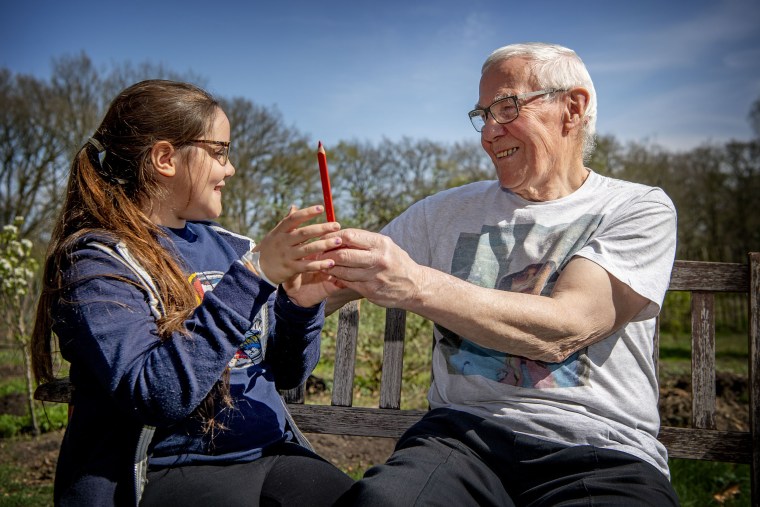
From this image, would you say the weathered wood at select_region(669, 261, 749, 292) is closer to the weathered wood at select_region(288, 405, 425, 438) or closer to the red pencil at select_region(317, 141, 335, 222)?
the weathered wood at select_region(288, 405, 425, 438)

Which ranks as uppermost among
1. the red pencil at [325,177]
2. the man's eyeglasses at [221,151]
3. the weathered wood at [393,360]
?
the man's eyeglasses at [221,151]

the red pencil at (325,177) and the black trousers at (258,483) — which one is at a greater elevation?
the red pencil at (325,177)

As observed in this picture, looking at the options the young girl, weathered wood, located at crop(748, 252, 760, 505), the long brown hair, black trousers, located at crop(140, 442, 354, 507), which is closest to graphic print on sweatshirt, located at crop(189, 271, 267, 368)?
the young girl

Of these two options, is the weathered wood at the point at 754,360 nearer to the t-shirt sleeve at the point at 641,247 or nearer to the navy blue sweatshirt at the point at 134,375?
the t-shirt sleeve at the point at 641,247

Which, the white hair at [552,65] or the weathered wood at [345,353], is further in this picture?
the weathered wood at [345,353]

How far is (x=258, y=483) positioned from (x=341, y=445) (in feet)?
9.93

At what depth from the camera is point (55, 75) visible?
20094 millimetres

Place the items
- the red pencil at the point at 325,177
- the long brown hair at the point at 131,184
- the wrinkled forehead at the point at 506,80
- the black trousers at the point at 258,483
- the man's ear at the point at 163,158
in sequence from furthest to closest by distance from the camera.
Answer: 1. the wrinkled forehead at the point at 506,80
2. the man's ear at the point at 163,158
3. the long brown hair at the point at 131,184
4. the black trousers at the point at 258,483
5. the red pencil at the point at 325,177

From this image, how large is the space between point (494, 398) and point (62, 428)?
5.00 meters

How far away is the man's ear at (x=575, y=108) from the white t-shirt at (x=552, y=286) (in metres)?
0.22

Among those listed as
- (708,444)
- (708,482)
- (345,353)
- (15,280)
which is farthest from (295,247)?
(15,280)

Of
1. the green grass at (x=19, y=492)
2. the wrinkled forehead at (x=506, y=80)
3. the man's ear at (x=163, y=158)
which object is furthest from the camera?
the green grass at (x=19, y=492)

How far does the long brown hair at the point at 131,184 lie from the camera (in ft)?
5.72

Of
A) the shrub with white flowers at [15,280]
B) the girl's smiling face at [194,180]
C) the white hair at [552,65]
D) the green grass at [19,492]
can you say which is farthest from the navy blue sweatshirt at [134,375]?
the shrub with white flowers at [15,280]
